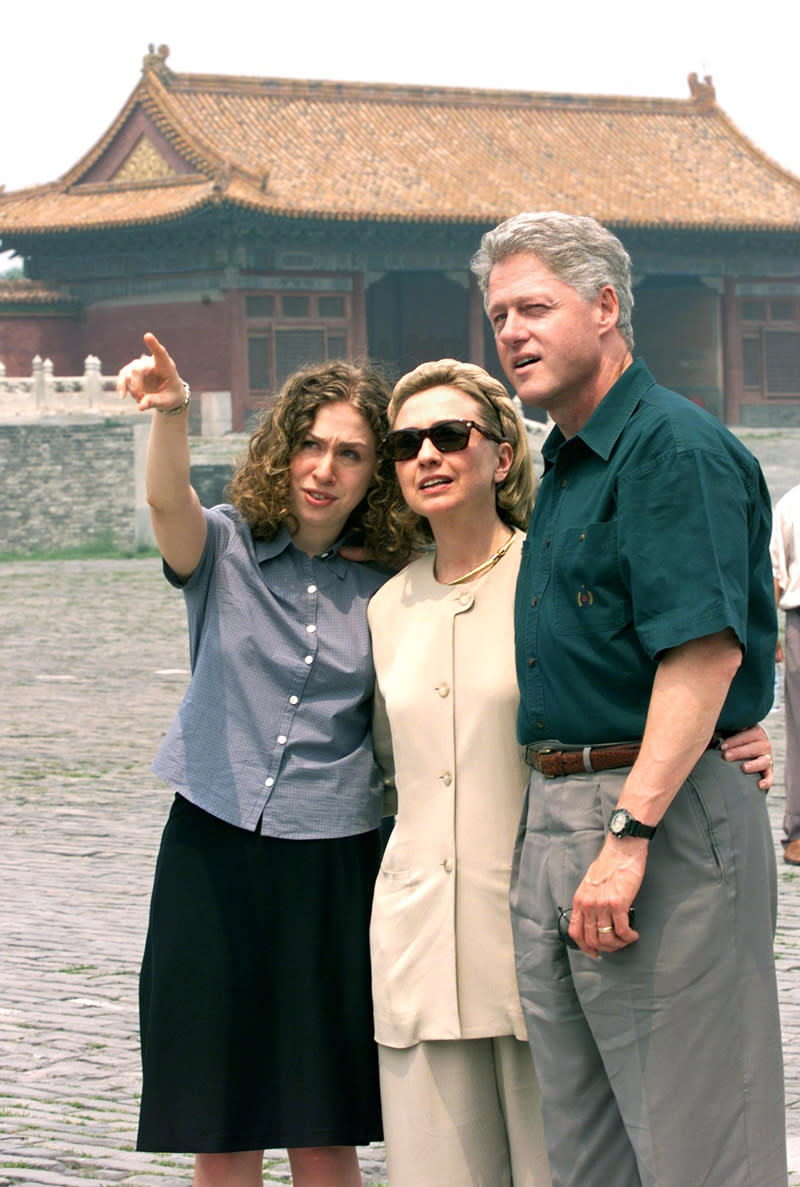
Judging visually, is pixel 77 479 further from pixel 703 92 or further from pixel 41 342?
pixel 703 92

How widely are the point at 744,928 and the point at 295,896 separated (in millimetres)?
Result: 762

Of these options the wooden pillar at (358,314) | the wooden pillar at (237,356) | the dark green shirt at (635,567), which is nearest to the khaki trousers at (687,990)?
the dark green shirt at (635,567)

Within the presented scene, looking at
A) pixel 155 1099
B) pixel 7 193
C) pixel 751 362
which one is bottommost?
pixel 155 1099

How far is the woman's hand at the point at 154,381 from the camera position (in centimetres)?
280

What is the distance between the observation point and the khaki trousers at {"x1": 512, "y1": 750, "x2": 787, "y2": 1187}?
246cm

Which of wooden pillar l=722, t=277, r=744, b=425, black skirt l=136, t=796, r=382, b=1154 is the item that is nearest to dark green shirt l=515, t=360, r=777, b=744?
black skirt l=136, t=796, r=382, b=1154

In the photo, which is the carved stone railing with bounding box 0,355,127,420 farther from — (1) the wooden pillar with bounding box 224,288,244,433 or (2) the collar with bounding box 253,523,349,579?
(2) the collar with bounding box 253,523,349,579

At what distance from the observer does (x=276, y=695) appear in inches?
115

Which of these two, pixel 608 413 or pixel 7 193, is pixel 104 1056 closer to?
pixel 608 413

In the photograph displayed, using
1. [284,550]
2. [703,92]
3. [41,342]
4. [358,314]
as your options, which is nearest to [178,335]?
[41,342]

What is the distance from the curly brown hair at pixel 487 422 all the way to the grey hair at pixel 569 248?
0.22 meters

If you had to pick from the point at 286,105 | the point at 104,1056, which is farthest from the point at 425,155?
the point at 104,1056

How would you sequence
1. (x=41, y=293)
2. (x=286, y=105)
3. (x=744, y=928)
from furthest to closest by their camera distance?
(x=286, y=105) → (x=41, y=293) → (x=744, y=928)

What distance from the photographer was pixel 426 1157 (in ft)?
8.89
